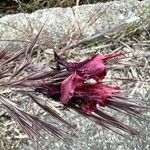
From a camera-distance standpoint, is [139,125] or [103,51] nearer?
[139,125]

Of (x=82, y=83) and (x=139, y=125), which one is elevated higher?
(x=82, y=83)

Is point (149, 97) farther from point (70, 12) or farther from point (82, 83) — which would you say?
point (82, 83)

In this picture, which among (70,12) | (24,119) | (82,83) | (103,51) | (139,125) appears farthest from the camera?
(70,12)

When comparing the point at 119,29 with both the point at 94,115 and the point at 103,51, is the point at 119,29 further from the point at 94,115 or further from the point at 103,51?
the point at 94,115

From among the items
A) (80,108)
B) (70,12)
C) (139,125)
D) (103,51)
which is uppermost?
(80,108)

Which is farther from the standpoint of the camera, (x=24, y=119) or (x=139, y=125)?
(x=139, y=125)

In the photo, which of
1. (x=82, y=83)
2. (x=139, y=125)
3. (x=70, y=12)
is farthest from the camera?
(x=70, y=12)

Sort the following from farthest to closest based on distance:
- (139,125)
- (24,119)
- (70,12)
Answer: (70,12) → (139,125) → (24,119)

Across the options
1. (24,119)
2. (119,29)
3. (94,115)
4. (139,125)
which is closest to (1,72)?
(24,119)

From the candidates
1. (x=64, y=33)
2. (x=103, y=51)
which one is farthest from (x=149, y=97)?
(x=64, y=33)
